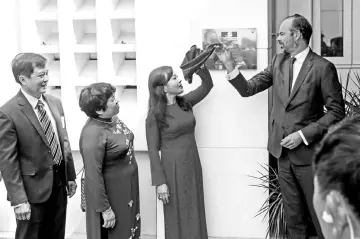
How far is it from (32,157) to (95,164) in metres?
0.43

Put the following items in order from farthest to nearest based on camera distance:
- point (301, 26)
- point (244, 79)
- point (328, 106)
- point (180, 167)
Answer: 1. point (180, 167)
2. point (244, 79)
3. point (301, 26)
4. point (328, 106)

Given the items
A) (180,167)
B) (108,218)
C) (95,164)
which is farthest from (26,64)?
(180,167)

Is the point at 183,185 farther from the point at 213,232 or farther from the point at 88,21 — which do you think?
the point at 88,21

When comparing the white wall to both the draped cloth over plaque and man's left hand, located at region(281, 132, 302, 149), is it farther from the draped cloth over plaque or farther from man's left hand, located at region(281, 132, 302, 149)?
man's left hand, located at region(281, 132, 302, 149)

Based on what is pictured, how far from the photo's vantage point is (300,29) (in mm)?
4816

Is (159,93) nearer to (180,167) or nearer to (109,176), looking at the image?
(180,167)

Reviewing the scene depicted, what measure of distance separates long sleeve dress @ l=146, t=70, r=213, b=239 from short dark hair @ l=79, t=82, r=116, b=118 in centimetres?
64

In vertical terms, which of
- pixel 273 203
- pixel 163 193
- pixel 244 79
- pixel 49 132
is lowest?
pixel 273 203

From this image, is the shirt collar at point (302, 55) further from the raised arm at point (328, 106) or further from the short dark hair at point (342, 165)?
the short dark hair at point (342, 165)

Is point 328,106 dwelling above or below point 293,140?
above

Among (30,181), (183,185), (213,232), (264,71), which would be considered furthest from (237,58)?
(30,181)

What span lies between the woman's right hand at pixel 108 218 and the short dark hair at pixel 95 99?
0.69 meters

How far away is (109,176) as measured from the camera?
4.70 metres

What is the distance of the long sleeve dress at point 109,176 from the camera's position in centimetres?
460
